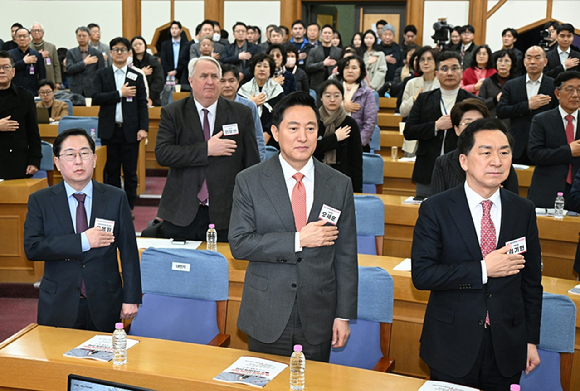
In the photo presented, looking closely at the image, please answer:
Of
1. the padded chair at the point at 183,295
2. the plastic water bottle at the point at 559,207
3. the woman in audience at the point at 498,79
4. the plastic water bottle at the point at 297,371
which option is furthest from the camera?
the woman in audience at the point at 498,79

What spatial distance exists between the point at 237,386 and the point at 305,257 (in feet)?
1.70

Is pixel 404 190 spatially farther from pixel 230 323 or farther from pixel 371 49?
pixel 371 49

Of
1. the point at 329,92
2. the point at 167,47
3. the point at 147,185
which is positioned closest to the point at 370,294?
the point at 329,92

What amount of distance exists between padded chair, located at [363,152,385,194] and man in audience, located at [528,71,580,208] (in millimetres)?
1424

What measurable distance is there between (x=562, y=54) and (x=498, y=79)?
149 cm

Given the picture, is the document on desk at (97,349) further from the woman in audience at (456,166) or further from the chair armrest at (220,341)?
the woman in audience at (456,166)

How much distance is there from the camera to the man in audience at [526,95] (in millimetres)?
5664

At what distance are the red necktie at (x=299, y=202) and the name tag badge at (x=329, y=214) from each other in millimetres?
74

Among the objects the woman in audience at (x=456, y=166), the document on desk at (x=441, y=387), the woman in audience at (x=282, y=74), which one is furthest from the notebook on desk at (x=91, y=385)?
the woman in audience at (x=282, y=74)

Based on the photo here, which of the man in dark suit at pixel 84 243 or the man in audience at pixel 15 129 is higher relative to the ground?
the man in audience at pixel 15 129

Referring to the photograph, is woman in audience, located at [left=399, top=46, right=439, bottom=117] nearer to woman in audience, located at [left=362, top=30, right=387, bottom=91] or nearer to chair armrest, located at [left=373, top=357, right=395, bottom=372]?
woman in audience, located at [left=362, top=30, right=387, bottom=91]

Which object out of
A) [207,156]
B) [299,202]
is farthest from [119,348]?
[207,156]

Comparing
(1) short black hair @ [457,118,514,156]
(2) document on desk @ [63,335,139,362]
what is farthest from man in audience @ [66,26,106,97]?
(1) short black hair @ [457,118,514,156]

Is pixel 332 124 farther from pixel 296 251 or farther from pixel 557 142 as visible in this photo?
pixel 296 251
